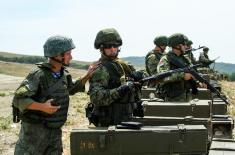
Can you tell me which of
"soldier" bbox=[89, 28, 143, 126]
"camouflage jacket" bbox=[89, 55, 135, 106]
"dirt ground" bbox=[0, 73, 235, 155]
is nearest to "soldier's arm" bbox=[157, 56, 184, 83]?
"dirt ground" bbox=[0, 73, 235, 155]

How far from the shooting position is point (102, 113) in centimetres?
751

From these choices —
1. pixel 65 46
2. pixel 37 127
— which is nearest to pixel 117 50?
pixel 65 46

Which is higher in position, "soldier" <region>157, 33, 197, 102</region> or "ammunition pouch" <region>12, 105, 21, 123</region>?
"soldier" <region>157, 33, 197, 102</region>

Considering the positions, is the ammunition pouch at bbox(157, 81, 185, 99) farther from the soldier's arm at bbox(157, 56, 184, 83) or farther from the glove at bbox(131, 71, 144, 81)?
the glove at bbox(131, 71, 144, 81)

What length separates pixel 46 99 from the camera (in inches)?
246

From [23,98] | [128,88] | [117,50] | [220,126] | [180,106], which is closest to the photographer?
[23,98]

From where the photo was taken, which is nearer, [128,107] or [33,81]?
[33,81]

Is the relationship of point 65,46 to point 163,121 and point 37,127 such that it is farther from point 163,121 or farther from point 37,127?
point 163,121

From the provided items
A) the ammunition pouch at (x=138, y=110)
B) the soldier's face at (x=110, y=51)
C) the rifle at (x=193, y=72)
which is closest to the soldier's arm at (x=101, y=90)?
the soldier's face at (x=110, y=51)

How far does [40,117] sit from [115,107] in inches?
60.2

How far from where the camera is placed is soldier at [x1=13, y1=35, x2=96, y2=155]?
605 centimetres

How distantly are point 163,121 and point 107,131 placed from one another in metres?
1.56

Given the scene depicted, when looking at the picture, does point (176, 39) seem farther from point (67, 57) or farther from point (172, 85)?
point (67, 57)

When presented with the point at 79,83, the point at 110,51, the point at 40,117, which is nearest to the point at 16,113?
the point at 40,117
